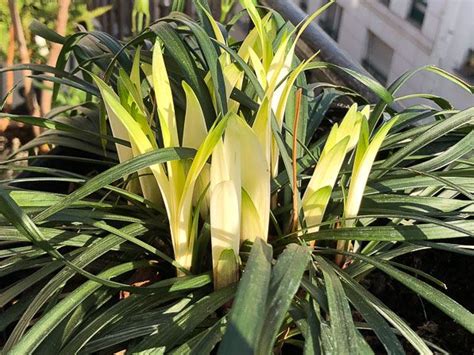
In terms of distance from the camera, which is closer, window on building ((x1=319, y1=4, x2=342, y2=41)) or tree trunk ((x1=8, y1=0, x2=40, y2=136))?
tree trunk ((x1=8, y1=0, x2=40, y2=136))

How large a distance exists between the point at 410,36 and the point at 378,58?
0.25m

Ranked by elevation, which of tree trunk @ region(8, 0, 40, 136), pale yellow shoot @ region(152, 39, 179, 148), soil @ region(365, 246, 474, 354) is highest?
tree trunk @ region(8, 0, 40, 136)

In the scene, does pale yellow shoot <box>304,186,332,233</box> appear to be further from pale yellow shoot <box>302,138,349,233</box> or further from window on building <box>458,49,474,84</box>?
window on building <box>458,49,474,84</box>

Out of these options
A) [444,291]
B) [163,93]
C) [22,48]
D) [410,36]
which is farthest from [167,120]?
[410,36]

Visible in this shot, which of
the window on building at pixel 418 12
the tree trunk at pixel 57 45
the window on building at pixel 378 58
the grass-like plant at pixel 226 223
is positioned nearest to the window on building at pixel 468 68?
the window on building at pixel 418 12

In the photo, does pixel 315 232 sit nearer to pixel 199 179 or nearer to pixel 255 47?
pixel 199 179

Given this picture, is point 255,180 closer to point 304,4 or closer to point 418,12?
point 418,12

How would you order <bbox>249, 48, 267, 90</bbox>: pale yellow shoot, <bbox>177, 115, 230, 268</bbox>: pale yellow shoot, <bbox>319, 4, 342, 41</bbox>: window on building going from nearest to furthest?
<bbox>177, 115, 230, 268</bbox>: pale yellow shoot, <bbox>249, 48, 267, 90</bbox>: pale yellow shoot, <bbox>319, 4, 342, 41</bbox>: window on building

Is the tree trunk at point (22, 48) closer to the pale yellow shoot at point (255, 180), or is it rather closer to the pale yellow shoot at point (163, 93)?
the pale yellow shoot at point (163, 93)

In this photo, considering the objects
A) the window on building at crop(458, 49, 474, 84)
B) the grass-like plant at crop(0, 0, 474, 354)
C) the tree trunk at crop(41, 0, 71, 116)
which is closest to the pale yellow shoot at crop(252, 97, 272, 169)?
the grass-like plant at crop(0, 0, 474, 354)

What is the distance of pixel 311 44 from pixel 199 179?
537 mm

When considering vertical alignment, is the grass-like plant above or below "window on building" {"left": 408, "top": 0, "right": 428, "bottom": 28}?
below

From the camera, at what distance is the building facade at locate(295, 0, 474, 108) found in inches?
81.8

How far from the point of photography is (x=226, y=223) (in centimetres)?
56
